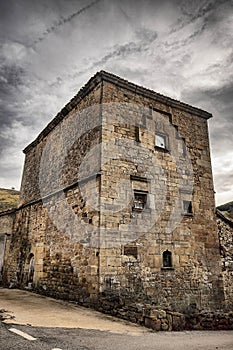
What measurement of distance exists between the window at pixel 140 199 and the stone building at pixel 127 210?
36mm

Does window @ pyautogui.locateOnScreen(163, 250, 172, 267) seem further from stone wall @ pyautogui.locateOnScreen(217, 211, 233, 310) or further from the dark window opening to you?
the dark window opening

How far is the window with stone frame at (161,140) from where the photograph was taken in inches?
432

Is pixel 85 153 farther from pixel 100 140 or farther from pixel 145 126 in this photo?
pixel 145 126

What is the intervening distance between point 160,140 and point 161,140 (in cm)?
7

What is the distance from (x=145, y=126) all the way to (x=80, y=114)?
2634 millimetres

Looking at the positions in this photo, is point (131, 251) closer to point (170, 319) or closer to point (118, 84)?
point (170, 319)

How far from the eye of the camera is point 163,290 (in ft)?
29.7

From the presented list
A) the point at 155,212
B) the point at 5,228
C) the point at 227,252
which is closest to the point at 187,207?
the point at 155,212

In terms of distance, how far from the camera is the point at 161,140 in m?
11.2

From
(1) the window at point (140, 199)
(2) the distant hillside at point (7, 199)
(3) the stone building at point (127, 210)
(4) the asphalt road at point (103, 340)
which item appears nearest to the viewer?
(4) the asphalt road at point (103, 340)

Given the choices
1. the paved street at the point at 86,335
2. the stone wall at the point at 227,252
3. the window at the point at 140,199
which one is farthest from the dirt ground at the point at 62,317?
the stone wall at the point at 227,252

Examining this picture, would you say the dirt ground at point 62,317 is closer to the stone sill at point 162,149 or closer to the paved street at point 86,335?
the paved street at point 86,335

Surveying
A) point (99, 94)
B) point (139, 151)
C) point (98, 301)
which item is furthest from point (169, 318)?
point (99, 94)

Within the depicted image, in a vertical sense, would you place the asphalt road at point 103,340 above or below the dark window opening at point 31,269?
below
